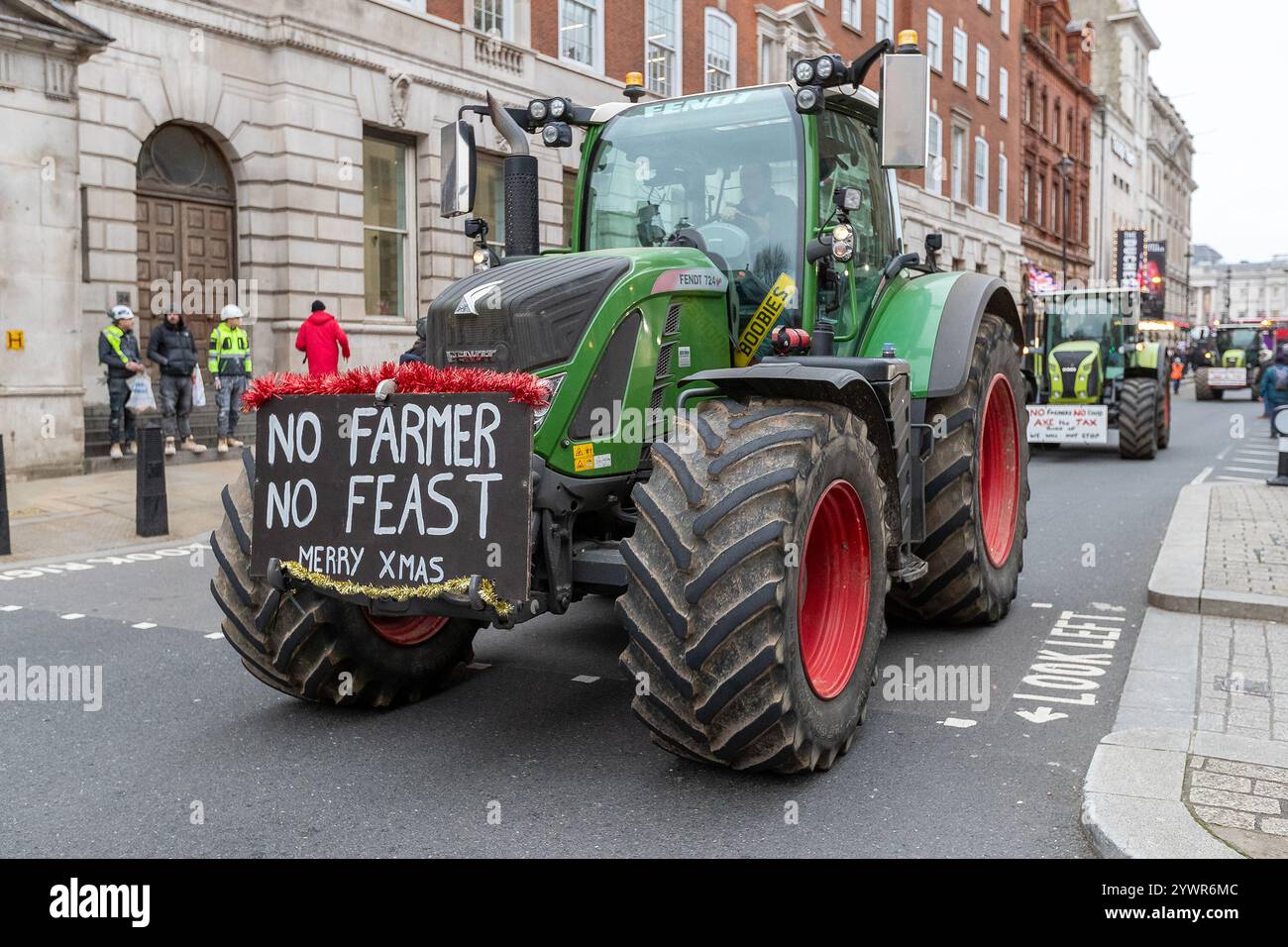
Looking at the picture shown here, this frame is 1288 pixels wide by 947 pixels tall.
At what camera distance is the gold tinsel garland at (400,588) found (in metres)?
4.01

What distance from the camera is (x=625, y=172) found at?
578cm

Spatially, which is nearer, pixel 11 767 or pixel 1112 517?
pixel 11 767

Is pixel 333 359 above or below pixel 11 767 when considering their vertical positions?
above

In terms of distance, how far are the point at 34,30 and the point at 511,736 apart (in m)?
12.2

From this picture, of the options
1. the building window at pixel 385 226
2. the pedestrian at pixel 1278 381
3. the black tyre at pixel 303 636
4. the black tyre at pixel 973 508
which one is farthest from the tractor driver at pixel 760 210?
the pedestrian at pixel 1278 381

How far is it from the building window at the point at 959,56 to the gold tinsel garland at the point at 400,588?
3971 centimetres

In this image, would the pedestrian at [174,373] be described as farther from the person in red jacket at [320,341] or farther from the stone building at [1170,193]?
the stone building at [1170,193]

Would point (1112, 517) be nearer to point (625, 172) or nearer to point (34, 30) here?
point (625, 172)

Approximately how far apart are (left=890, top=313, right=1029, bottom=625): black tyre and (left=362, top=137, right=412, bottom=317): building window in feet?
43.2

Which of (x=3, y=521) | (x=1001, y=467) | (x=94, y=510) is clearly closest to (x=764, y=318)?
(x=1001, y=467)

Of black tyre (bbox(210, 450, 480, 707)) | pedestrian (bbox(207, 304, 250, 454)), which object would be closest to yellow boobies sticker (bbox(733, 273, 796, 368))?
black tyre (bbox(210, 450, 480, 707))

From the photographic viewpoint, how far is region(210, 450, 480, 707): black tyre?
4.61m

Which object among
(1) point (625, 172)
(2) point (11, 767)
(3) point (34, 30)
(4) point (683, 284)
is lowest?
(2) point (11, 767)
